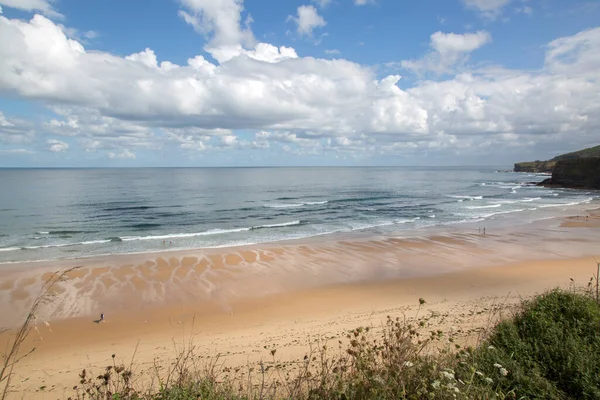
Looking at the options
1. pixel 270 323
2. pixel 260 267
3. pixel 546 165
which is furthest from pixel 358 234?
pixel 546 165

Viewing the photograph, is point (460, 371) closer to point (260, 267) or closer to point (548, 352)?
point (548, 352)

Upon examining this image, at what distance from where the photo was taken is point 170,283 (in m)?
16.7

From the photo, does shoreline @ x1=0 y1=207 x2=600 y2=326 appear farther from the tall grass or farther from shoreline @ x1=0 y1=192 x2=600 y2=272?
the tall grass

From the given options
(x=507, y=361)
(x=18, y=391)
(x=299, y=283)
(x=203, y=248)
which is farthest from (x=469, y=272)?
(x=18, y=391)

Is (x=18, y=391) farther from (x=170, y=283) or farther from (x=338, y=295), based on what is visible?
(x=338, y=295)

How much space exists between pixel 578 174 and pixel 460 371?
90361mm

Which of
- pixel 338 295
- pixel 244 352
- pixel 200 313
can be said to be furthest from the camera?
pixel 338 295

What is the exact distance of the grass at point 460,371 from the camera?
4.08 meters

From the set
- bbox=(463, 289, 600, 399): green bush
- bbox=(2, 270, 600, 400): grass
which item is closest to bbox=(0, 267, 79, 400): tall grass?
bbox=(2, 270, 600, 400): grass

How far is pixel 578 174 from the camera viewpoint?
7444cm

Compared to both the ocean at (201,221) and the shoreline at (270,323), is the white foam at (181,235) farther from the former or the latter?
the shoreline at (270,323)

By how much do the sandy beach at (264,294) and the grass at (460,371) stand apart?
86.6 inches

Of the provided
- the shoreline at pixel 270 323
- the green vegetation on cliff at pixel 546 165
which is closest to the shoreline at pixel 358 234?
the shoreline at pixel 270 323

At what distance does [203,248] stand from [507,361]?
20943 millimetres
